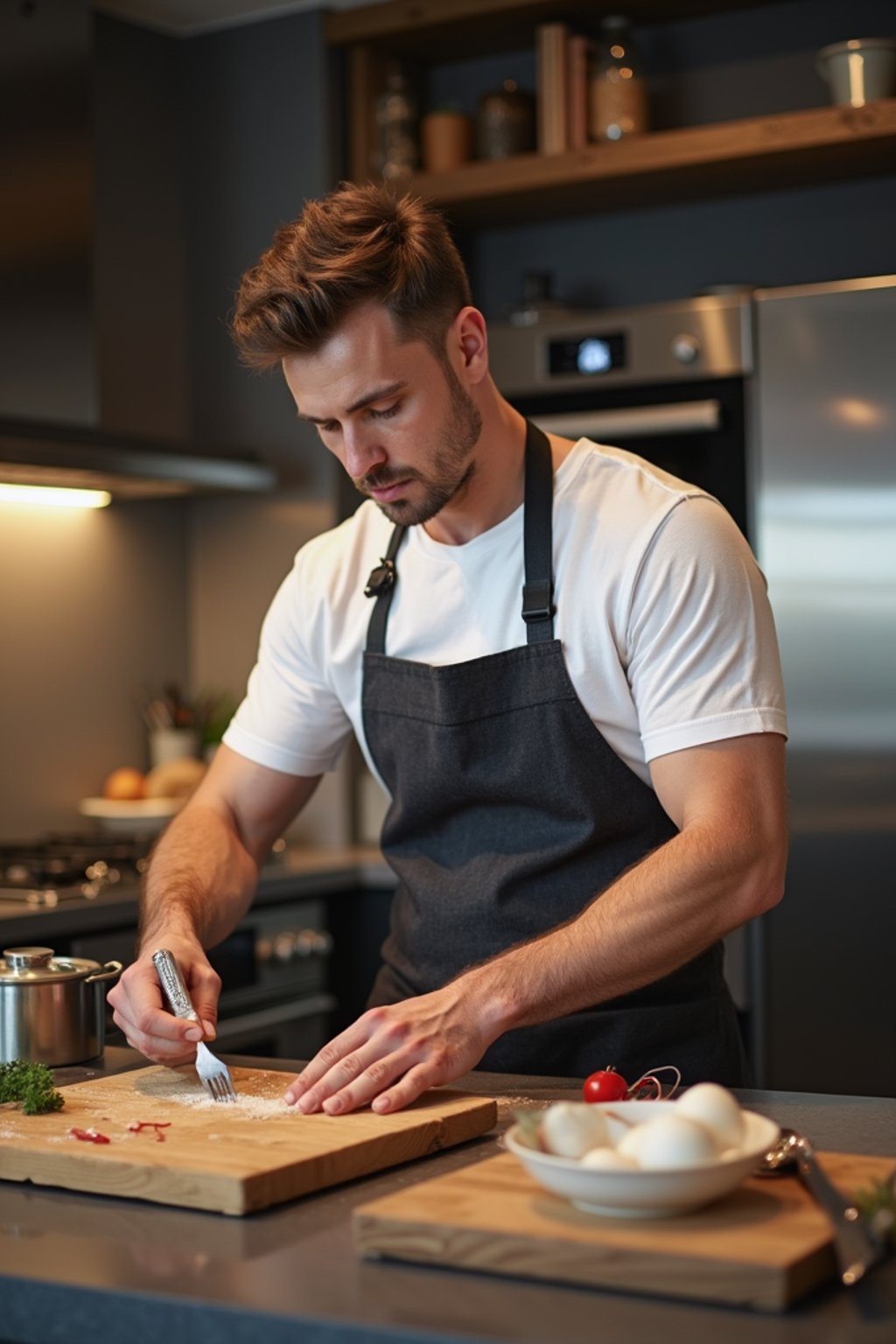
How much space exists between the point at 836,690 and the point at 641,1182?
200 centimetres

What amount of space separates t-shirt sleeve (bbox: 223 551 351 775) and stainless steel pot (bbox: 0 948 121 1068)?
17.3 inches

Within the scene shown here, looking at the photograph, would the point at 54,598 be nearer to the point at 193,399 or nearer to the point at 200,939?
the point at 193,399

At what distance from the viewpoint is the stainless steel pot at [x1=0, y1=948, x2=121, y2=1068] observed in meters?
1.63

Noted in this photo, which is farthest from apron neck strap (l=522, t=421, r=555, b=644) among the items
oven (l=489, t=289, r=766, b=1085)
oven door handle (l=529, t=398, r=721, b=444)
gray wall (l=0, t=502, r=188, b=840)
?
gray wall (l=0, t=502, r=188, b=840)

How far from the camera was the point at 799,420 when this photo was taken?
296 cm

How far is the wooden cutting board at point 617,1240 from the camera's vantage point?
0.96 m

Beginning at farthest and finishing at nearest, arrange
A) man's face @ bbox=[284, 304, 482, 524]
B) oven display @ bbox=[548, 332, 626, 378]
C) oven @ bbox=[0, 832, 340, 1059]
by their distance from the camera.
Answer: oven display @ bbox=[548, 332, 626, 378], oven @ bbox=[0, 832, 340, 1059], man's face @ bbox=[284, 304, 482, 524]

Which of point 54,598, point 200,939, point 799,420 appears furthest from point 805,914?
point 54,598

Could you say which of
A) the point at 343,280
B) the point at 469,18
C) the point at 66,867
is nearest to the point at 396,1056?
the point at 343,280

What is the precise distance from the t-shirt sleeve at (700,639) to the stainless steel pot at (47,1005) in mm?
597

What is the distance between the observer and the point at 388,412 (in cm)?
173

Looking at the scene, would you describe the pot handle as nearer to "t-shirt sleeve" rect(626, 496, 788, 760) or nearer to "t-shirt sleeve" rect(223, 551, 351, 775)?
"t-shirt sleeve" rect(223, 551, 351, 775)

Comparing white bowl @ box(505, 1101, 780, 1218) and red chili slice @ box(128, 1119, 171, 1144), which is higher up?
white bowl @ box(505, 1101, 780, 1218)

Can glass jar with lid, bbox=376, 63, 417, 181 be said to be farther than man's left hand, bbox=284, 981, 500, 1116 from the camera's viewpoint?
Yes
